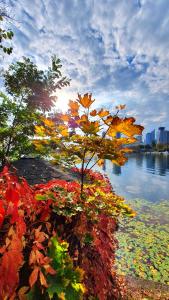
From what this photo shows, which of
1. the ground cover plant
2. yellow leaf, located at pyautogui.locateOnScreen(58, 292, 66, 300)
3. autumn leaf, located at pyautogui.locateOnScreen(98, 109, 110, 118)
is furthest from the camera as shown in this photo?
autumn leaf, located at pyautogui.locateOnScreen(98, 109, 110, 118)

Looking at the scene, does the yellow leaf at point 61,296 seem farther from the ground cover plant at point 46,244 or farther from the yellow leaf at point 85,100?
the yellow leaf at point 85,100

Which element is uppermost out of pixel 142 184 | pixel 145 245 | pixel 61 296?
pixel 61 296

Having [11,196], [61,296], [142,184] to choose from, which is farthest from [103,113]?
[142,184]

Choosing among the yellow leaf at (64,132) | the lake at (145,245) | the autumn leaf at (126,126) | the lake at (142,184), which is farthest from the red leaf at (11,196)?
the lake at (142,184)

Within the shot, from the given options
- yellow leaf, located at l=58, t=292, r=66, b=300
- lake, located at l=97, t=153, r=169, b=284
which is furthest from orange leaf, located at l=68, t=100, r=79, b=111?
lake, located at l=97, t=153, r=169, b=284

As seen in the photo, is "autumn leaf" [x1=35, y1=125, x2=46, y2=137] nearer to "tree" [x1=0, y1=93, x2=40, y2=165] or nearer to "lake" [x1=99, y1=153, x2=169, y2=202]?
"tree" [x1=0, y1=93, x2=40, y2=165]

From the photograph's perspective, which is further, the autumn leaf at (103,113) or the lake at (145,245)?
the lake at (145,245)

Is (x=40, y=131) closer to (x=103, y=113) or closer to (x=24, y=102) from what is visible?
(x=103, y=113)

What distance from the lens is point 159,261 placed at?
20.9 ft

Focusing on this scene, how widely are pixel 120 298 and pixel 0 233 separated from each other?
3164mm

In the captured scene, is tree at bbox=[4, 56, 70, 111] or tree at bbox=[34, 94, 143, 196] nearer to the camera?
tree at bbox=[34, 94, 143, 196]

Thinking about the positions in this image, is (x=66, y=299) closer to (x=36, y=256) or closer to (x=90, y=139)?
(x=36, y=256)

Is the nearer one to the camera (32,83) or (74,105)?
(74,105)

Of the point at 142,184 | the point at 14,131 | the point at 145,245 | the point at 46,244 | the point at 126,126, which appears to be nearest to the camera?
the point at 46,244
